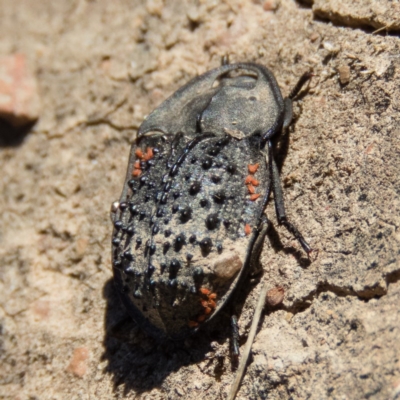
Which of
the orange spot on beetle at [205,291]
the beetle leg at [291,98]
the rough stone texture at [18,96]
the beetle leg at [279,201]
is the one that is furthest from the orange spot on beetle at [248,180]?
the rough stone texture at [18,96]

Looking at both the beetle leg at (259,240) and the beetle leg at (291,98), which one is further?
the beetle leg at (291,98)

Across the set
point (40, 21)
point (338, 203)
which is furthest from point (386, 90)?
point (40, 21)

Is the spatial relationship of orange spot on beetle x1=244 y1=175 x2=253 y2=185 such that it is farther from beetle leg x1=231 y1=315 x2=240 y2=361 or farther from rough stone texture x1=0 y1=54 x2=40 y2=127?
rough stone texture x1=0 y1=54 x2=40 y2=127

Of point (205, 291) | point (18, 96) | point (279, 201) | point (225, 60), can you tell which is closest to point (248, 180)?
point (279, 201)

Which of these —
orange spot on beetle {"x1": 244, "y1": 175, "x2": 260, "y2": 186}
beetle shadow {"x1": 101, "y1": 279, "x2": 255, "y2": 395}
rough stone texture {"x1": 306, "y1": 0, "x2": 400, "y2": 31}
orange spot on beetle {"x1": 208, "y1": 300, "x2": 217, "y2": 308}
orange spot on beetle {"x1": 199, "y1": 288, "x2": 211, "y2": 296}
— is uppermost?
rough stone texture {"x1": 306, "y1": 0, "x2": 400, "y2": 31}

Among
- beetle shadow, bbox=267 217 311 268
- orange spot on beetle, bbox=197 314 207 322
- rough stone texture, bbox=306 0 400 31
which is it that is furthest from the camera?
rough stone texture, bbox=306 0 400 31

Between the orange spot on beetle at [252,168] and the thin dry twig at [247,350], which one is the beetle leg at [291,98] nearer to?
the orange spot on beetle at [252,168]

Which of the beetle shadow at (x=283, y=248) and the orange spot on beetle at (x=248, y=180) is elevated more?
the orange spot on beetle at (x=248, y=180)

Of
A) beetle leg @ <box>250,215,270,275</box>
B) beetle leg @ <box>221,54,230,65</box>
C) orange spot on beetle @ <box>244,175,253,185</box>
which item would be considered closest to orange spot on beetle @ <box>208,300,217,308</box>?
beetle leg @ <box>250,215,270,275</box>
